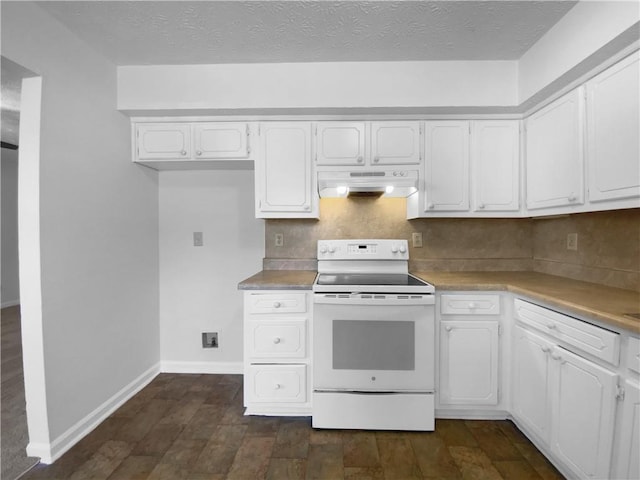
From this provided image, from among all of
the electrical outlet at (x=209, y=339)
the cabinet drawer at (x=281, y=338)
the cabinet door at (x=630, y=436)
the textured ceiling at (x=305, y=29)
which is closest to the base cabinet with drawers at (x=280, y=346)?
the cabinet drawer at (x=281, y=338)

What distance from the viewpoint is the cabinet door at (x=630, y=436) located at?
3.59 ft

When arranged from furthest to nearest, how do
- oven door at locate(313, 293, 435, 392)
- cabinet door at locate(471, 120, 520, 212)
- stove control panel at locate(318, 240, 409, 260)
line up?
1. stove control panel at locate(318, 240, 409, 260)
2. cabinet door at locate(471, 120, 520, 212)
3. oven door at locate(313, 293, 435, 392)

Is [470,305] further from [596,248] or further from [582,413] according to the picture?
[596,248]

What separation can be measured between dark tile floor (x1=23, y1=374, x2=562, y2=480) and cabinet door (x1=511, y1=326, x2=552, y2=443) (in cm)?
18

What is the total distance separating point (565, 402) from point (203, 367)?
2.58 m

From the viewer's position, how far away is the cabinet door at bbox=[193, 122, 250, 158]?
2.23 meters

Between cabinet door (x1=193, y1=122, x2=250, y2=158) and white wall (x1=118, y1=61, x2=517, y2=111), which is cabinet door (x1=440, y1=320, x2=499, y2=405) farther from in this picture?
cabinet door (x1=193, y1=122, x2=250, y2=158)

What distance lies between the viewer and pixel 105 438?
1783 mm

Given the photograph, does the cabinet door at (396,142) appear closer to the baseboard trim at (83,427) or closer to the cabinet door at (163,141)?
the cabinet door at (163,141)

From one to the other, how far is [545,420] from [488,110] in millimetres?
2010

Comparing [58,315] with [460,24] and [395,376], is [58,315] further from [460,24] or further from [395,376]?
[460,24]

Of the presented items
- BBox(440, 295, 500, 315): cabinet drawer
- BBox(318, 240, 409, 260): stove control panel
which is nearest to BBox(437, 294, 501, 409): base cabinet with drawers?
BBox(440, 295, 500, 315): cabinet drawer

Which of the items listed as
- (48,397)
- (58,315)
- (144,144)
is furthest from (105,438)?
(144,144)

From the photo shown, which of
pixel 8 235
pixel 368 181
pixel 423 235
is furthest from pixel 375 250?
pixel 8 235
